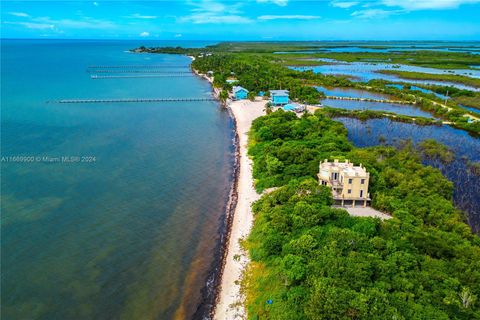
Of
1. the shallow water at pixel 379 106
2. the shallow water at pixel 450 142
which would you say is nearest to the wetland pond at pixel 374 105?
the shallow water at pixel 379 106

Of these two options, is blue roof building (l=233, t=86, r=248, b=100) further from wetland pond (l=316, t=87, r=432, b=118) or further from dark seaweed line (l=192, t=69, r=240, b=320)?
dark seaweed line (l=192, t=69, r=240, b=320)

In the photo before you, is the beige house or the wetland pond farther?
the wetland pond

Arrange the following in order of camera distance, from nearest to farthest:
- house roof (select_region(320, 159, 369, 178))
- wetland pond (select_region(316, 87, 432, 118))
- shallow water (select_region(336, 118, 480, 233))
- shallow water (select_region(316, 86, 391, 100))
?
house roof (select_region(320, 159, 369, 178)), shallow water (select_region(336, 118, 480, 233)), wetland pond (select_region(316, 87, 432, 118)), shallow water (select_region(316, 86, 391, 100))

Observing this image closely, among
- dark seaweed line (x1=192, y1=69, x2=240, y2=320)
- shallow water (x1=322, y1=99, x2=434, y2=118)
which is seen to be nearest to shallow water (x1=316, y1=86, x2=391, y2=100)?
shallow water (x1=322, y1=99, x2=434, y2=118)

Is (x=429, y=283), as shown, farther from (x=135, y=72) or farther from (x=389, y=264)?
(x=135, y=72)

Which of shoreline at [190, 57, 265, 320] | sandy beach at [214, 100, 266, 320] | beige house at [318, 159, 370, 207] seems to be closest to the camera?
sandy beach at [214, 100, 266, 320]

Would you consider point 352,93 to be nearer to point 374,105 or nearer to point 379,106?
point 374,105
